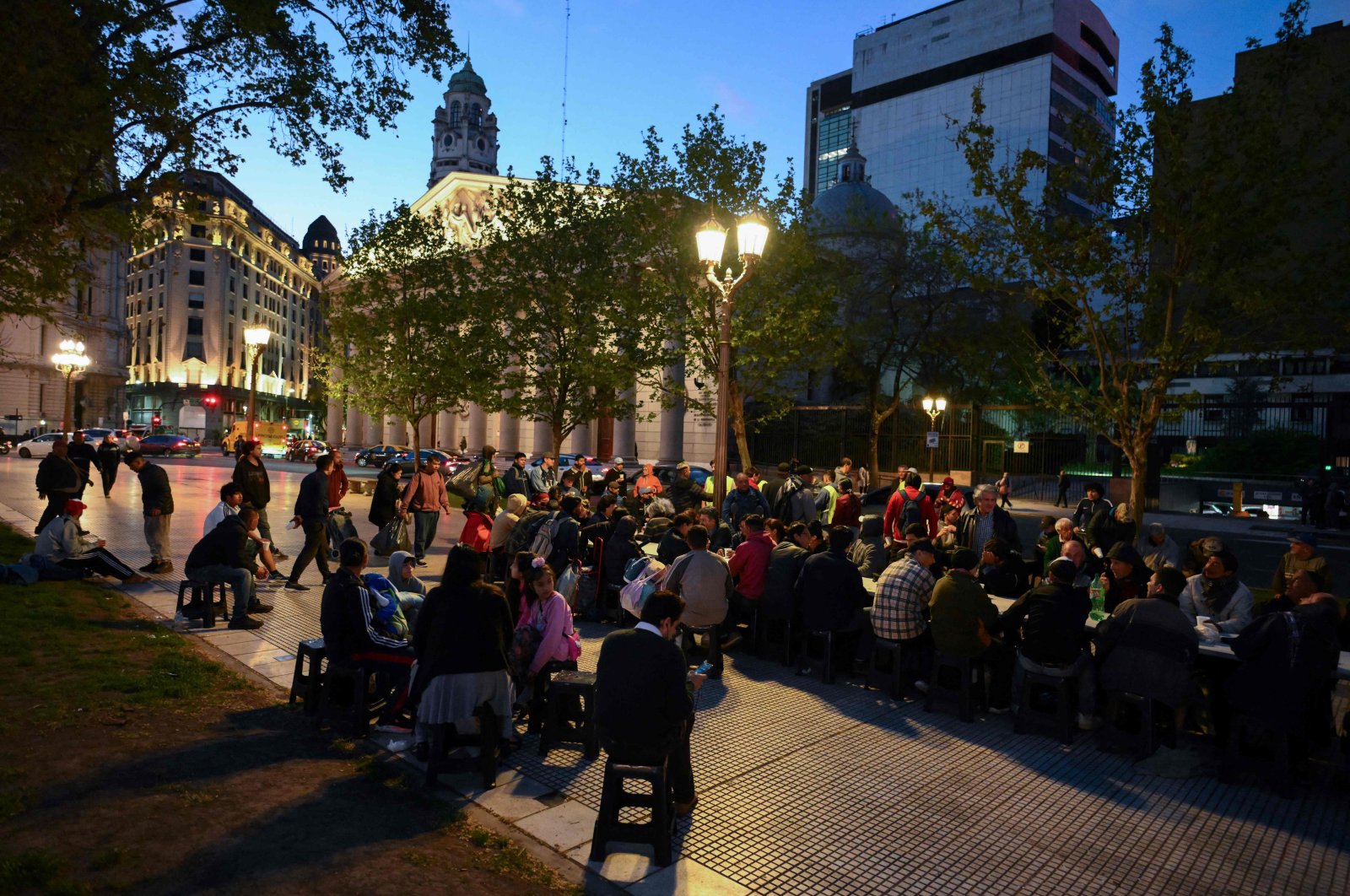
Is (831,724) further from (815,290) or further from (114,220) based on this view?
(815,290)

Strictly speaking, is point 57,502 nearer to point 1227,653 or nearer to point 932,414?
point 1227,653

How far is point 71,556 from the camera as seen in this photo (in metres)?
11.8

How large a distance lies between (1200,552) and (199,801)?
949 centimetres

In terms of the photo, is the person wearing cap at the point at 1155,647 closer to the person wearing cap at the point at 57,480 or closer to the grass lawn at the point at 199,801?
the grass lawn at the point at 199,801

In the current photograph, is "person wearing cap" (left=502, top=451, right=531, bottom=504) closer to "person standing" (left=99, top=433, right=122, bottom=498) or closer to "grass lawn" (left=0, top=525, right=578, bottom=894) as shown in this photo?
"grass lawn" (left=0, top=525, right=578, bottom=894)

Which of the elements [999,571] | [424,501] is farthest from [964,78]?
[999,571]

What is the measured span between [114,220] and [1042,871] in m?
13.4

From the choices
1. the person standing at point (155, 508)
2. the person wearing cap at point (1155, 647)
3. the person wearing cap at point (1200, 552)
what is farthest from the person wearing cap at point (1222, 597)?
the person standing at point (155, 508)

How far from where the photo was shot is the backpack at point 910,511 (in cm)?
1320

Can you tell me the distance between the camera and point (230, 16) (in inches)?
438

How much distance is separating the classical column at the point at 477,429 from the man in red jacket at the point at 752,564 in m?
47.7

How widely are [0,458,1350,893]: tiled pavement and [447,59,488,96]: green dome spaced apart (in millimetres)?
128074

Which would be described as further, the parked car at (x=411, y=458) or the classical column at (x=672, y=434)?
the classical column at (x=672, y=434)

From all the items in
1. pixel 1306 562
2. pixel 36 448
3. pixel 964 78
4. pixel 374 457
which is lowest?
pixel 374 457
